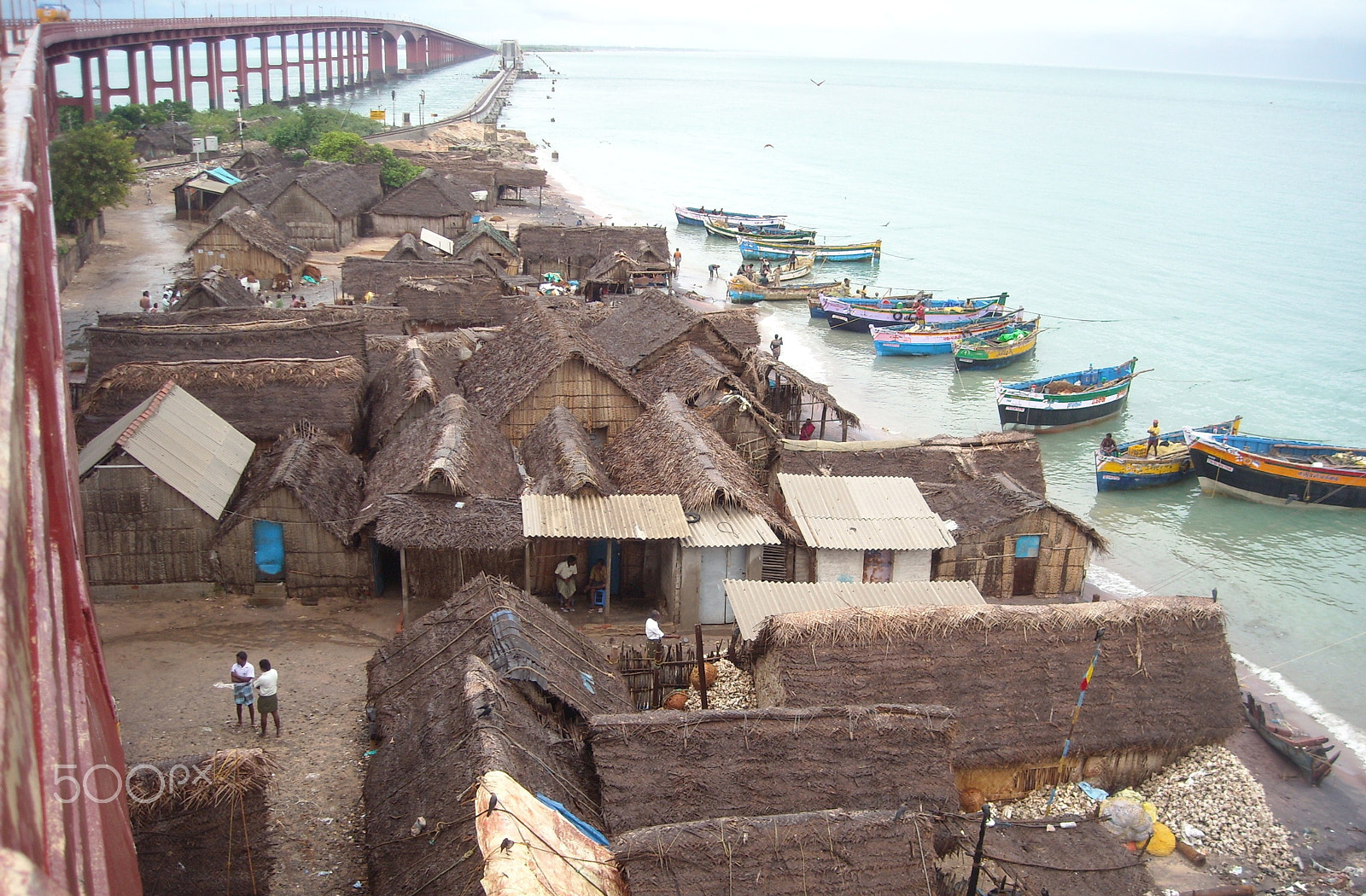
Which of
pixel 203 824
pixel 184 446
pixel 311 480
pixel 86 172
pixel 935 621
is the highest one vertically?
pixel 86 172

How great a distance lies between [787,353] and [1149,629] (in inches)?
1100

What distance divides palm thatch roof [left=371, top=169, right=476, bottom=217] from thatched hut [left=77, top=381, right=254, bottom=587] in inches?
1325

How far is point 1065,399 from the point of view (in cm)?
3353

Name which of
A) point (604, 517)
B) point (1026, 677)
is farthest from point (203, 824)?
point (1026, 677)

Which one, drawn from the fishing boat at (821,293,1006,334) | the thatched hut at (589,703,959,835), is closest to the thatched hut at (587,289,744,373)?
the thatched hut at (589,703,959,835)

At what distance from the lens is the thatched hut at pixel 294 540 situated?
15.1 metres

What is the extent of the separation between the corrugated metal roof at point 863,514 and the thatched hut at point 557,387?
4740mm

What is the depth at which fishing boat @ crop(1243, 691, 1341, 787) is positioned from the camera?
14.8 metres

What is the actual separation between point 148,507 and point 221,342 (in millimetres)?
7105

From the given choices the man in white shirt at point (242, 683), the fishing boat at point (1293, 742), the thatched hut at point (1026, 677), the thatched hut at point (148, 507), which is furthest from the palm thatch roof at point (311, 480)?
the fishing boat at point (1293, 742)

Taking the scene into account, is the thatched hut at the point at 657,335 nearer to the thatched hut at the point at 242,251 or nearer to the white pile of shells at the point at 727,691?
the white pile of shells at the point at 727,691

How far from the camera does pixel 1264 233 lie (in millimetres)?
77625

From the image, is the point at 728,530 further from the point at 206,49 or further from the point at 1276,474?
the point at 206,49

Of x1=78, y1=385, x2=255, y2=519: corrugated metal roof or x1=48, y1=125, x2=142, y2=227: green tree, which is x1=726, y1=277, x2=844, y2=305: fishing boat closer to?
x1=48, y1=125, x2=142, y2=227: green tree
